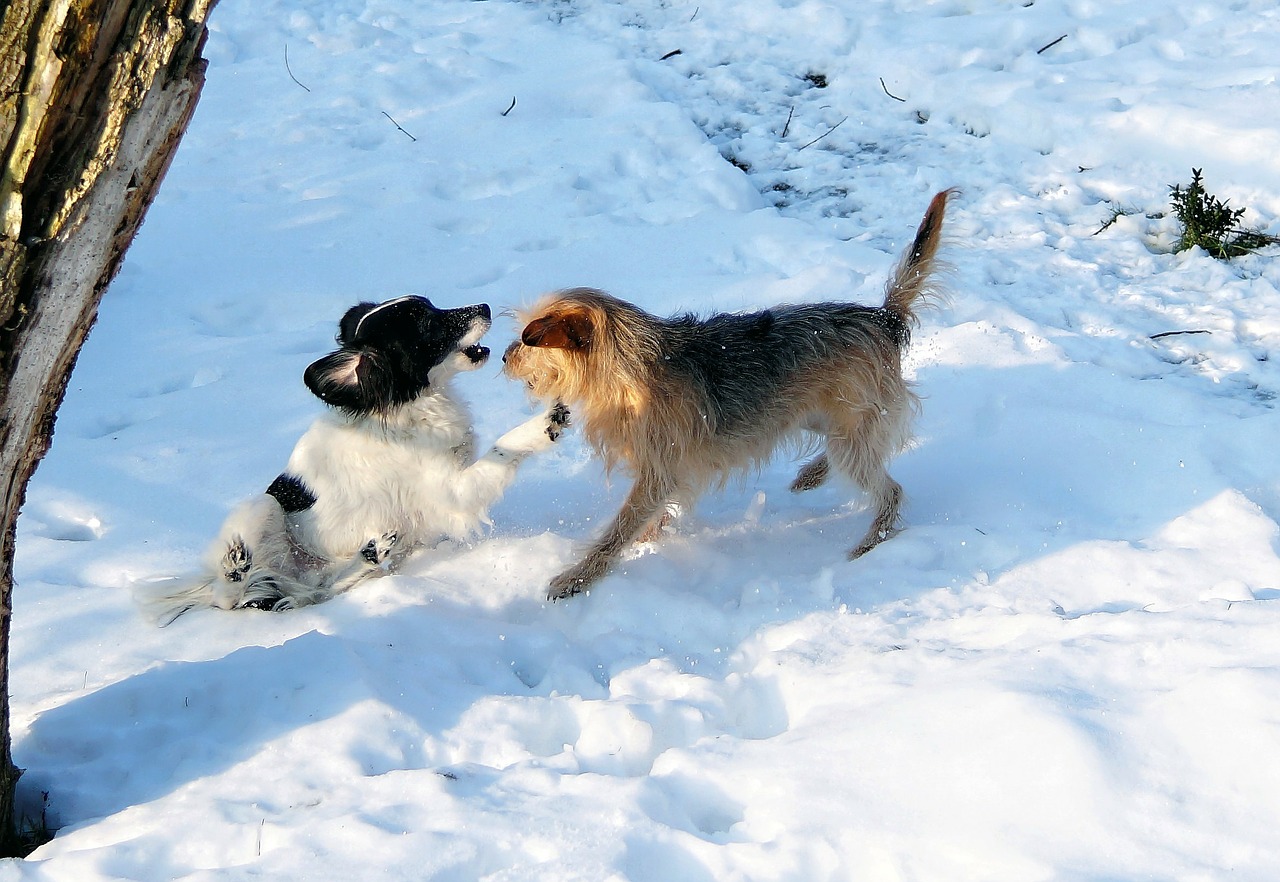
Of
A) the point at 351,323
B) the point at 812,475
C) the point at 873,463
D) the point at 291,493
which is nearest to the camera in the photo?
the point at 351,323

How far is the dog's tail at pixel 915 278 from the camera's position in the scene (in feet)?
13.7

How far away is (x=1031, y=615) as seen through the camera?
11.6 feet

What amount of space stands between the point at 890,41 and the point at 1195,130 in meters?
2.19

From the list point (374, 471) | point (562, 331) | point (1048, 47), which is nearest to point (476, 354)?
point (562, 331)

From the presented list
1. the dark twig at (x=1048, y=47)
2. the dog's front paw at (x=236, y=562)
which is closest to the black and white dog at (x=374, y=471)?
the dog's front paw at (x=236, y=562)

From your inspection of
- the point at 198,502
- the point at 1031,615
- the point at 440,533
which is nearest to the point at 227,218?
the point at 198,502

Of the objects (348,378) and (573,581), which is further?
(573,581)

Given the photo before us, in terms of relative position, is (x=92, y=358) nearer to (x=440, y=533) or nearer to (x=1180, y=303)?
(x=440, y=533)

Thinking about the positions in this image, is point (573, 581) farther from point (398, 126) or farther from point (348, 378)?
point (398, 126)

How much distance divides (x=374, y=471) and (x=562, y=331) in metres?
0.95

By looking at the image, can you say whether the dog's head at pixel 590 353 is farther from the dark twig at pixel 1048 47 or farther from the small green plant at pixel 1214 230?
the dark twig at pixel 1048 47

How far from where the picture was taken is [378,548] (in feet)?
13.4

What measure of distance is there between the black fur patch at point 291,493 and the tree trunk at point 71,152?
1.52m

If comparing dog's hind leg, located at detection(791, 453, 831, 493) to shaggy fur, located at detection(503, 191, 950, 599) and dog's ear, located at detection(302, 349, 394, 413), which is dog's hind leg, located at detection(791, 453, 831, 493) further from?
dog's ear, located at detection(302, 349, 394, 413)
